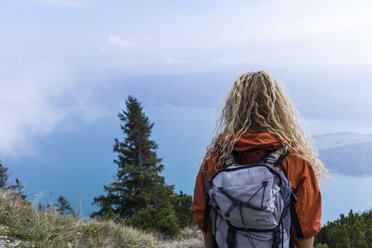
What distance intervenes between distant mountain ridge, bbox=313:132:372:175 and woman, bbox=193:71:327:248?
460 ft

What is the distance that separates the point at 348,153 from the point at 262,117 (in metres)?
159

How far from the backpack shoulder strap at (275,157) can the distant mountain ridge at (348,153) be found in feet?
460

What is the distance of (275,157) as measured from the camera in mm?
1901

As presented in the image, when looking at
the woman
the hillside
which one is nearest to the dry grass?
the hillside

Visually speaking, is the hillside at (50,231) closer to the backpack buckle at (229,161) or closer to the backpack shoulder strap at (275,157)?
the backpack buckle at (229,161)

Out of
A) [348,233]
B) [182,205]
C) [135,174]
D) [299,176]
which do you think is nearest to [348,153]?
[135,174]

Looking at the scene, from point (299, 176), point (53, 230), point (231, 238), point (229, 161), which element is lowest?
point (53, 230)

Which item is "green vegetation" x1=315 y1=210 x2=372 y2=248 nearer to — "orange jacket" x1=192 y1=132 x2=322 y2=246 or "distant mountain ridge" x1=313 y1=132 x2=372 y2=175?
"orange jacket" x1=192 y1=132 x2=322 y2=246

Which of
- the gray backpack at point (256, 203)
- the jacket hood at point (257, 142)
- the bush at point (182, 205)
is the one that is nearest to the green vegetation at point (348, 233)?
the bush at point (182, 205)

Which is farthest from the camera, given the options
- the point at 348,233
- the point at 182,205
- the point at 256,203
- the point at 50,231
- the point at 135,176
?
the point at 135,176

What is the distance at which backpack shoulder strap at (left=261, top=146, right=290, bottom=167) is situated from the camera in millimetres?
1889

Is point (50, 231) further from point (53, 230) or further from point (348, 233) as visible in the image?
point (348, 233)

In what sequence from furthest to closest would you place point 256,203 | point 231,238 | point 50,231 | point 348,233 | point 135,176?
point 135,176 → point 348,233 → point 50,231 → point 231,238 → point 256,203

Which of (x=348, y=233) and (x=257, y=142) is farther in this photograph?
(x=348, y=233)
